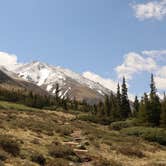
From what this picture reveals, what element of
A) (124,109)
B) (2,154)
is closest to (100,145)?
(2,154)

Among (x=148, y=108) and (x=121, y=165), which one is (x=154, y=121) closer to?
(x=148, y=108)

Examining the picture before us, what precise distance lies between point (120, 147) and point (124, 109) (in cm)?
6107

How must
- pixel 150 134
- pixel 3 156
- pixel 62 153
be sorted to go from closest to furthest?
pixel 3 156, pixel 62 153, pixel 150 134

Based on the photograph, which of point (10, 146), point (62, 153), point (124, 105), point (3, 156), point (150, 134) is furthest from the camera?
point (124, 105)

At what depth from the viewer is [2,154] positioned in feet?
69.9

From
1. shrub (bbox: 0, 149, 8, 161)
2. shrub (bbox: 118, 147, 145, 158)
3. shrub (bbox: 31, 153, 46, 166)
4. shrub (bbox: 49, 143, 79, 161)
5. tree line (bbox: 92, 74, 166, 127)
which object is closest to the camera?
shrub (bbox: 0, 149, 8, 161)

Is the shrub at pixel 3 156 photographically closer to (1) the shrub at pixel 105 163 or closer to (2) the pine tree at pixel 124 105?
(1) the shrub at pixel 105 163

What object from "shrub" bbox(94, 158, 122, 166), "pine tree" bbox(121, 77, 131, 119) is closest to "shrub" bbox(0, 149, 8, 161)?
"shrub" bbox(94, 158, 122, 166)

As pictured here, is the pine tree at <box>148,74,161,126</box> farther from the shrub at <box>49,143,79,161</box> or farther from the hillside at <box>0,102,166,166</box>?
the shrub at <box>49,143,79,161</box>

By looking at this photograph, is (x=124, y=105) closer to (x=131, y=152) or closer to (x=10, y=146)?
(x=131, y=152)

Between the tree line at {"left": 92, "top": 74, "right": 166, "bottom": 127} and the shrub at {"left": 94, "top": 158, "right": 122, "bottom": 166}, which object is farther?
the tree line at {"left": 92, "top": 74, "right": 166, "bottom": 127}

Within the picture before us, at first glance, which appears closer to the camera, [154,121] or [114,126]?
[114,126]

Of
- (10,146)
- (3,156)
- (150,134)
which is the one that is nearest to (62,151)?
(10,146)

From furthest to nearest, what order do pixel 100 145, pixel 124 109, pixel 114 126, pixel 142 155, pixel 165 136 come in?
pixel 124 109
pixel 114 126
pixel 165 136
pixel 100 145
pixel 142 155
